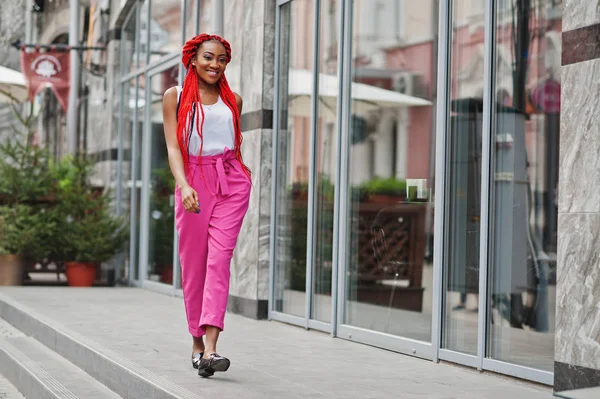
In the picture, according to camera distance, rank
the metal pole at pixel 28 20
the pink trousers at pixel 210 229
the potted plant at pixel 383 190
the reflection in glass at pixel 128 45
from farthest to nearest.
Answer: the metal pole at pixel 28 20
the reflection in glass at pixel 128 45
the potted plant at pixel 383 190
the pink trousers at pixel 210 229

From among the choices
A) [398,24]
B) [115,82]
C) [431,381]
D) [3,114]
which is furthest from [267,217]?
[3,114]

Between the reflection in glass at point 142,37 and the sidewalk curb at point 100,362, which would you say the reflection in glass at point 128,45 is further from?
the sidewalk curb at point 100,362

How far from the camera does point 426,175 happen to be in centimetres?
683

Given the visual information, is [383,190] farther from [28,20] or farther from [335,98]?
[28,20]

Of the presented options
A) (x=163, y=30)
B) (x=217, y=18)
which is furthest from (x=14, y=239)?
(x=217, y=18)

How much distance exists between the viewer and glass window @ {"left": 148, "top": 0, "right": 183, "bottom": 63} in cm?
1148

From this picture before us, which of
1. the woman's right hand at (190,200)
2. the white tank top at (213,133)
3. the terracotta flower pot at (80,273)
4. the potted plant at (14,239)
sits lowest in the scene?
the terracotta flower pot at (80,273)

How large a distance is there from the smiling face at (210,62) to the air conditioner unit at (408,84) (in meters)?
2.31

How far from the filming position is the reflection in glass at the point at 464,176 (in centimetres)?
604

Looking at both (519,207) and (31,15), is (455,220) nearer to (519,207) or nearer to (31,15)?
(519,207)

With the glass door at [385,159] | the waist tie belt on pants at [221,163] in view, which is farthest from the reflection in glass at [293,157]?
the waist tie belt on pants at [221,163]

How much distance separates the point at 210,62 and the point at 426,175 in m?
2.04

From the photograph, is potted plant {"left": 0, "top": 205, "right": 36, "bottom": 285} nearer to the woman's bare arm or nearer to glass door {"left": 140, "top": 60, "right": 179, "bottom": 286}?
glass door {"left": 140, "top": 60, "right": 179, "bottom": 286}

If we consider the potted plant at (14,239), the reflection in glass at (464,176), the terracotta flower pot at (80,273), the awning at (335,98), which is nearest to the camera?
the reflection in glass at (464,176)
